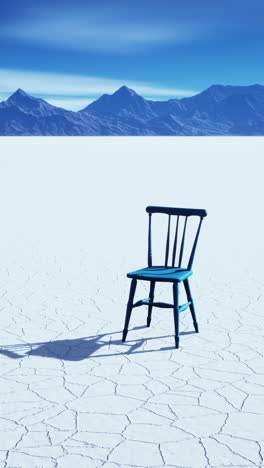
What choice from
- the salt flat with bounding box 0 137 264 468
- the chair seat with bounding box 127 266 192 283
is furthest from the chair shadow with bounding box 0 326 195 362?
the chair seat with bounding box 127 266 192 283

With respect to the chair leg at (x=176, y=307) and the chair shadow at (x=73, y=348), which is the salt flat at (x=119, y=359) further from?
the chair leg at (x=176, y=307)

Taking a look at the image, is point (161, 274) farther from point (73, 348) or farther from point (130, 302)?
point (73, 348)

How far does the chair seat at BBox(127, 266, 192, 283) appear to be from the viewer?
13.8 feet

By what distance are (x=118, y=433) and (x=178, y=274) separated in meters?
1.45

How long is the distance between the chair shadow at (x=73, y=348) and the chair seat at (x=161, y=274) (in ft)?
1.88

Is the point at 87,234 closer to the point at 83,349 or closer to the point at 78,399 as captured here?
the point at 83,349

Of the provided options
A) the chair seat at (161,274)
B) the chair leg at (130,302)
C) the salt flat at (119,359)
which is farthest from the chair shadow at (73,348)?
the chair seat at (161,274)

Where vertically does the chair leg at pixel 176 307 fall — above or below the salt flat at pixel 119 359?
above

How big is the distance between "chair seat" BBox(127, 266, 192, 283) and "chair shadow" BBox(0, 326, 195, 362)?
57cm

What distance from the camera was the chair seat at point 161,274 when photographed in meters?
4.21

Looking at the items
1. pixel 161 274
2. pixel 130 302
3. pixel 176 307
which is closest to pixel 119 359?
pixel 130 302

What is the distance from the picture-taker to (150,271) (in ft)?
14.6

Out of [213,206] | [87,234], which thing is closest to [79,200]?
[213,206]

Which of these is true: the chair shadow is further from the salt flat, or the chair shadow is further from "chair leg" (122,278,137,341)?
"chair leg" (122,278,137,341)
